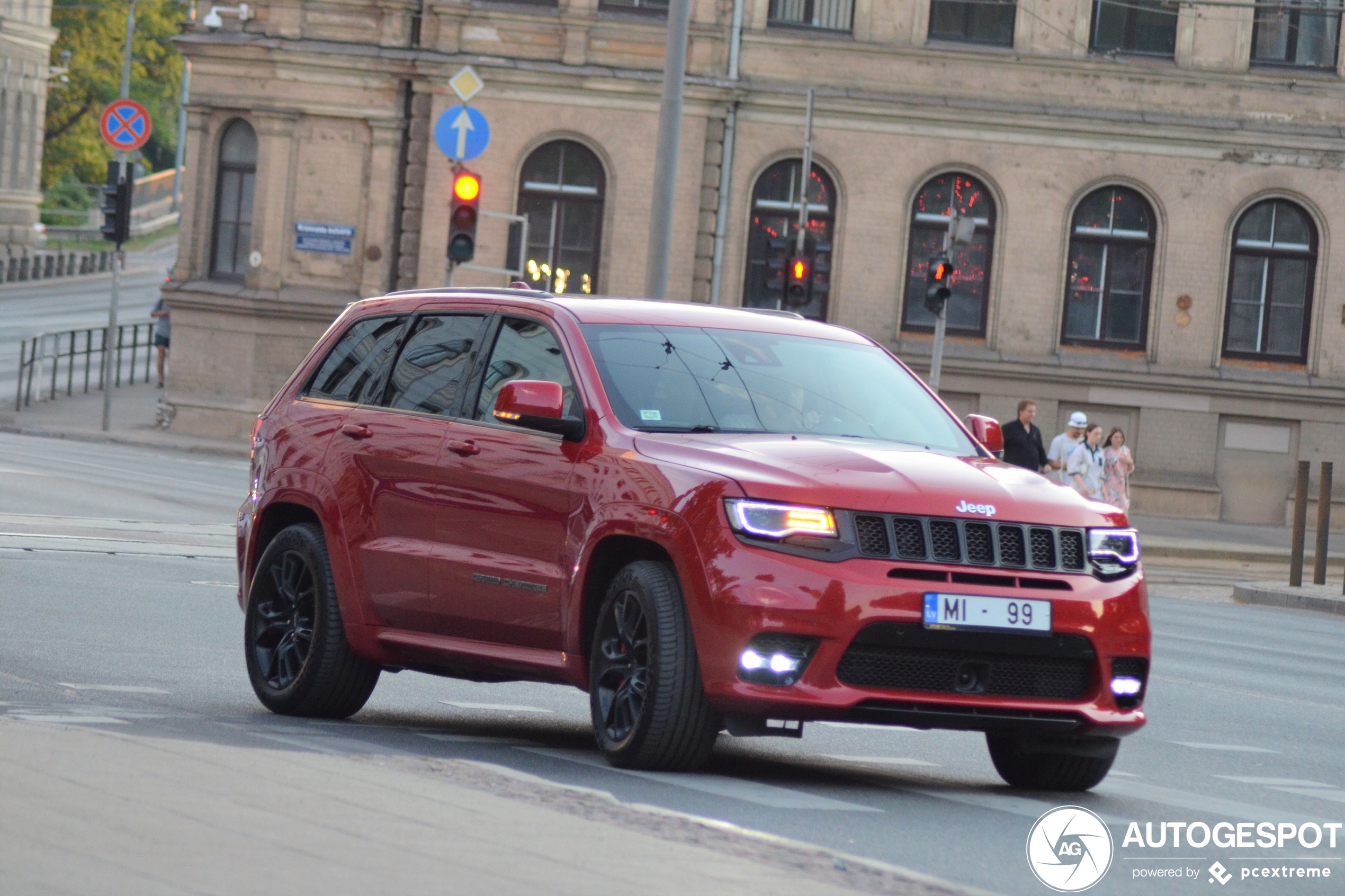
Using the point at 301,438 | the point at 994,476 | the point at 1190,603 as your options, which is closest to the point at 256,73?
the point at 1190,603

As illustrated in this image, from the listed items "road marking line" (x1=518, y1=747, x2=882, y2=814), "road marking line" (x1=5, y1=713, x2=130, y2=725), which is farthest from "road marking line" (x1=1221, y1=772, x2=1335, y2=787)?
"road marking line" (x1=5, y1=713, x2=130, y2=725)

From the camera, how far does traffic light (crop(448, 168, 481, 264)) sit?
83.1 ft

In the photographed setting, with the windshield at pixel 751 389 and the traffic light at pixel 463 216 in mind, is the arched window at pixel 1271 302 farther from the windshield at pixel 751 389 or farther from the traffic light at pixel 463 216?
the windshield at pixel 751 389

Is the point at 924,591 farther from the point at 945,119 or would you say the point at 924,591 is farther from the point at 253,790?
the point at 945,119

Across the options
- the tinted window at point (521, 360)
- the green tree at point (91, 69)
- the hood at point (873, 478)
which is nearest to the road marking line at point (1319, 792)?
the hood at point (873, 478)

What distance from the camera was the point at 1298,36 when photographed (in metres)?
35.1

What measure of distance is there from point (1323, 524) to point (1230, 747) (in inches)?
591

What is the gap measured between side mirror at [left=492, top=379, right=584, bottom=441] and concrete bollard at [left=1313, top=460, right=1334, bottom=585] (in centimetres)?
1787

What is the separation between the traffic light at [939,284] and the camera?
92.8 ft

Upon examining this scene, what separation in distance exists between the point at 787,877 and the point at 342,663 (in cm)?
400

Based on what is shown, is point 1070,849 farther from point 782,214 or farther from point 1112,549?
point 782,214

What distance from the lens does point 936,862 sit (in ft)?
20.6

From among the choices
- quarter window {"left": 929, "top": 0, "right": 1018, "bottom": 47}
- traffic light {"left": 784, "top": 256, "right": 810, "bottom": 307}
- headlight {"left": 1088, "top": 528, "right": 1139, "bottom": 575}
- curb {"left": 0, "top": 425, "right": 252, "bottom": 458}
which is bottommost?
curb {"left": 0, "top": 425, "right": 252, "bottom": 458}

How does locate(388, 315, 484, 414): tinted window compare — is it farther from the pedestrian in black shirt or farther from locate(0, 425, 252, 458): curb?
locate(0, 425, 252, 458): curb
